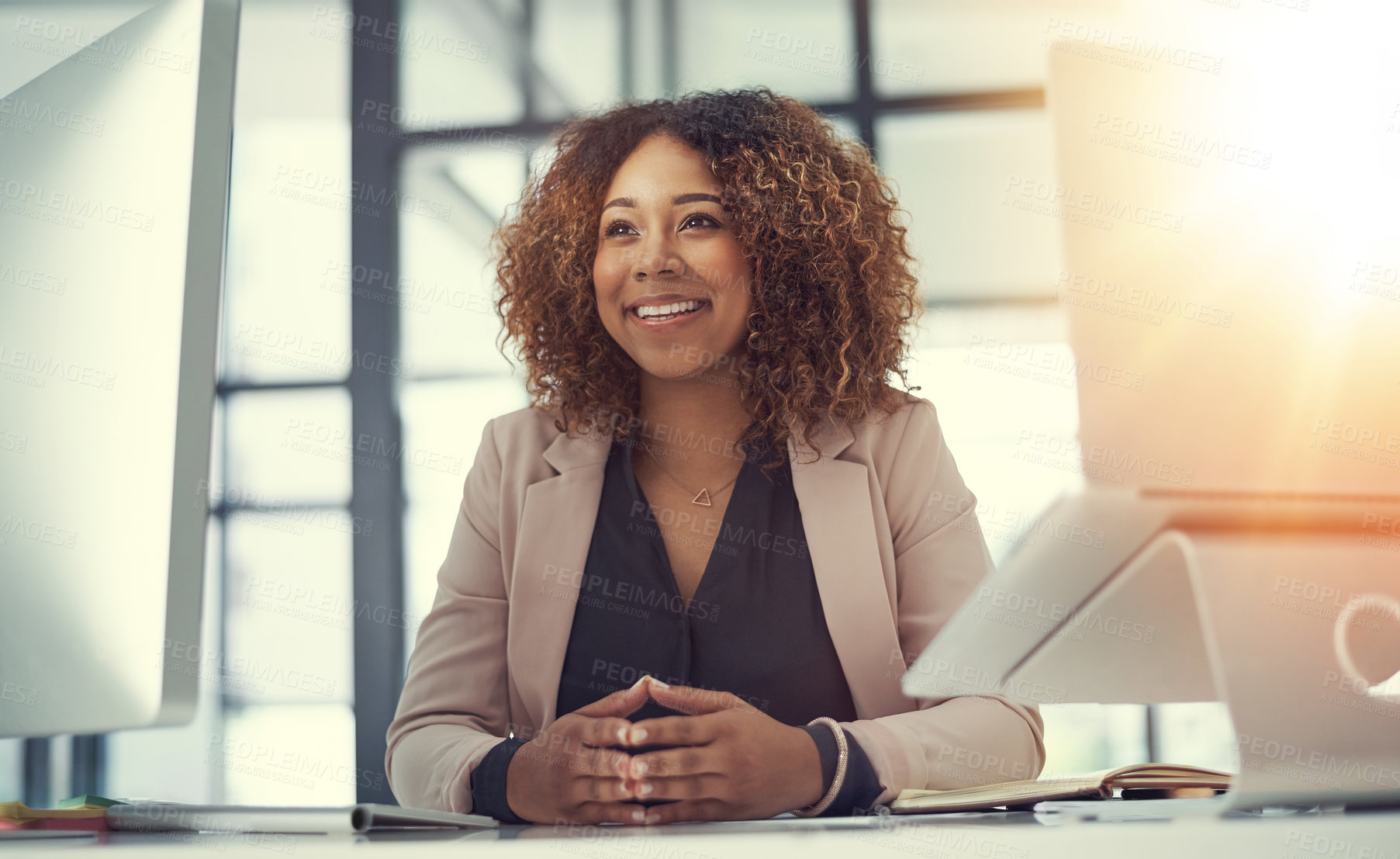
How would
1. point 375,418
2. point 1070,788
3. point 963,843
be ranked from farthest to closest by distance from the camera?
1. point 375,418
2. point 1070,788
3. point 963,843

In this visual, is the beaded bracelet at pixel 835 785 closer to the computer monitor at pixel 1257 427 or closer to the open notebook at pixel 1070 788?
the open notebook at pixel 1070 788

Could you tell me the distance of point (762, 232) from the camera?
4.88ft

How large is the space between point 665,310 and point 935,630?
1.84ft

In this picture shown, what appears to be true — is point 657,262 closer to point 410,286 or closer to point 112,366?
point 112,366

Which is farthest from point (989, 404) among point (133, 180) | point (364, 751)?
point (133, 180)

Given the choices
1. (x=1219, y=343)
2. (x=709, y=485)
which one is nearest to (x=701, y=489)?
(x=709, y=485)

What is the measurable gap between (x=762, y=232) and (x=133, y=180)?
3.61ft

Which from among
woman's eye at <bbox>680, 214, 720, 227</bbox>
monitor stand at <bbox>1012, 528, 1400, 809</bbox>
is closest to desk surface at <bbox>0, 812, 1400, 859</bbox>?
monitor stand at <bbox>1012, 528, 1400, 809</bbox>

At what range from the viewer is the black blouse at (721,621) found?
1269mm

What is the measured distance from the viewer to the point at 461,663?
4.26 ft

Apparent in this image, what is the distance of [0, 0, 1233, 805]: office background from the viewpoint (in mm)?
3990

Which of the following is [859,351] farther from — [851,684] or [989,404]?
[989,404]

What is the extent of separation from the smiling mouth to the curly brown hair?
10cm

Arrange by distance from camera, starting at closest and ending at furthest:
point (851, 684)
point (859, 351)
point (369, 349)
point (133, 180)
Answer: point (133, 180)
point (851, 684)
point (859, 351)
point (369, 349)
